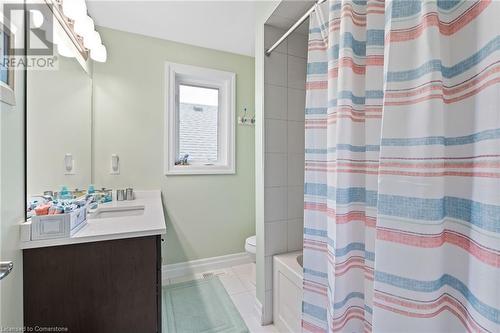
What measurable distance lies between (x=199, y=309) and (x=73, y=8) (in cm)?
230

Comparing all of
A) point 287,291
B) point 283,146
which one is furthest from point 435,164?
point 287,291

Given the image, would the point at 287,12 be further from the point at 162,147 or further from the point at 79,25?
the point at 162,147

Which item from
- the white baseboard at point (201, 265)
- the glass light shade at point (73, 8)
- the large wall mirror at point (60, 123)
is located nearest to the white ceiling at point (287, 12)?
the glass light shade at point (73, 8)

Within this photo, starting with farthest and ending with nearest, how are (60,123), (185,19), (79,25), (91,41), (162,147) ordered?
(162,147) → (185,19) → (91,41) → (79,25) → (60,123)

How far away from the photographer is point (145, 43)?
7.06 feet

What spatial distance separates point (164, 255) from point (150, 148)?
1.09m

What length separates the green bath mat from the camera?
1553 millimetres

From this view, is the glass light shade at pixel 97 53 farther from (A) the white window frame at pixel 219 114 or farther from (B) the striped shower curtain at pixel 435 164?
(B) the striped shower curtain at pixel 435 164

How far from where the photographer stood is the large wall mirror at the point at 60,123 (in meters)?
1.07

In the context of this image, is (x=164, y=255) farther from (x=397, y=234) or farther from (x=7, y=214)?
(x=397, y=234)

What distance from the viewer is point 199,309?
1.75 metres

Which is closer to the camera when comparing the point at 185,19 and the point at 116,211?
the point at 116,211

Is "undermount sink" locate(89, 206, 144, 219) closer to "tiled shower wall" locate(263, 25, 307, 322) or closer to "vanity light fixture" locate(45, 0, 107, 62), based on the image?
"tiled shower wall" locate(263, 25, 307, 322)
